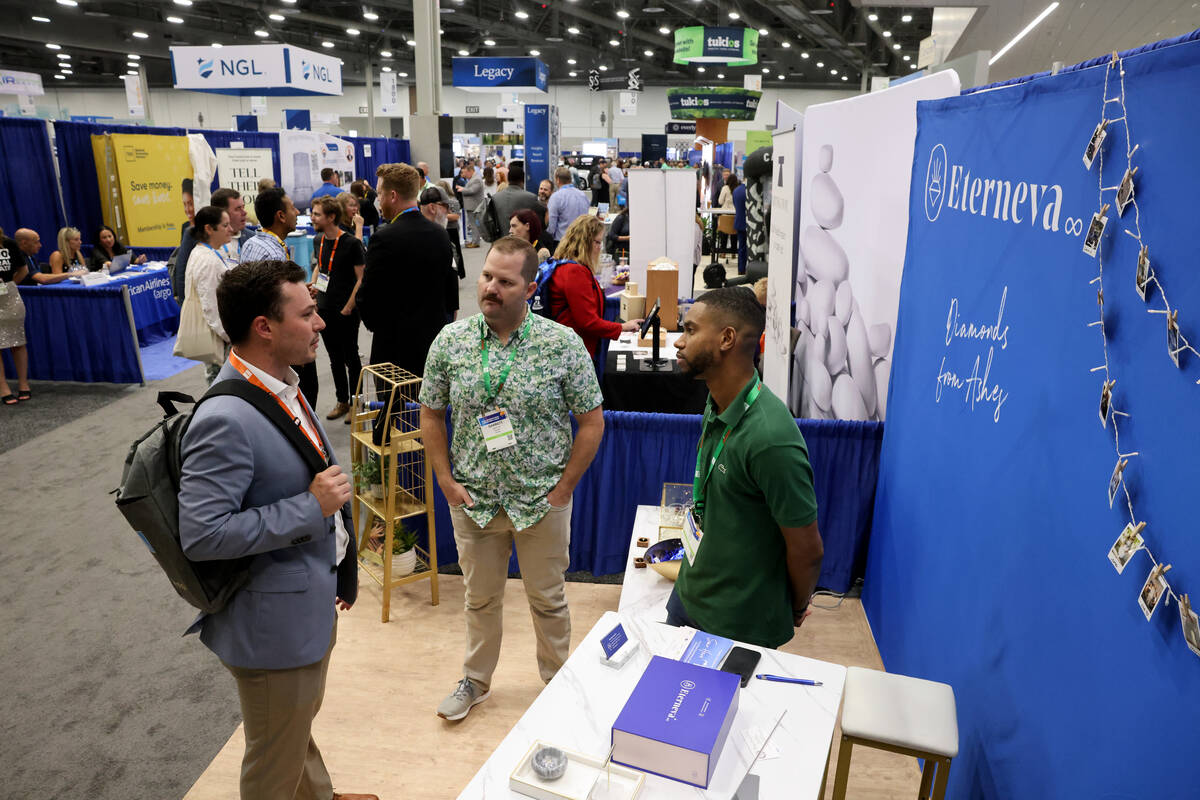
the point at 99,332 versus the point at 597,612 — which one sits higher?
the point at 99,332

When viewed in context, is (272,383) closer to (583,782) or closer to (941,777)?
(583,782)

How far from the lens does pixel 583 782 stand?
4.76ft

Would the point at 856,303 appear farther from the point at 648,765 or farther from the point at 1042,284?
the point at 648,765

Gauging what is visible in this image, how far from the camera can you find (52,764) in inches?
101

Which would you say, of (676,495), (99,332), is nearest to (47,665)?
(676,495)

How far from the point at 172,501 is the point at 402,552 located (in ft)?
6.43

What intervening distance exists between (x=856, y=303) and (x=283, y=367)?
2.57 metres

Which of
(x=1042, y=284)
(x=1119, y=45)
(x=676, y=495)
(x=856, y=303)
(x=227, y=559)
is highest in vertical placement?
(x=1119, y=45)

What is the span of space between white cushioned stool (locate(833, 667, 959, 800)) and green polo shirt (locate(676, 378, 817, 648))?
237 millimetres

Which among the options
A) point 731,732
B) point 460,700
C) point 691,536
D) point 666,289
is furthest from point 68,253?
point 731,732

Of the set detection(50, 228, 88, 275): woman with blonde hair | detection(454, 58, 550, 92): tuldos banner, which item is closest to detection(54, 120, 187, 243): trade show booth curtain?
detection(50, 228, 88, 275): woman with blonde hair

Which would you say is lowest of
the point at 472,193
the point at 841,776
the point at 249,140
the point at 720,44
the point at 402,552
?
the point at 402,552

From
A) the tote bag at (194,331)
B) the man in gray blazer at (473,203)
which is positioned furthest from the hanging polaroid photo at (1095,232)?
the man in gray blazer at (473,203)

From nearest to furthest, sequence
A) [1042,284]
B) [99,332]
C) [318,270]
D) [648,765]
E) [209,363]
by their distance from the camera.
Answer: [648,765]
[1042,284]
[209,363]
[318,270]
[99,332]
